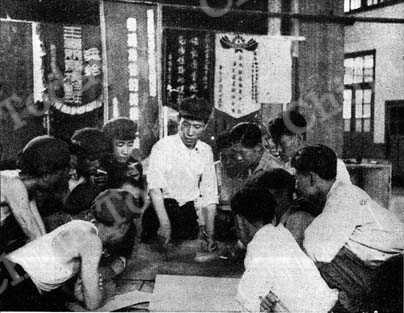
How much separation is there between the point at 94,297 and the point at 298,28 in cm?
250

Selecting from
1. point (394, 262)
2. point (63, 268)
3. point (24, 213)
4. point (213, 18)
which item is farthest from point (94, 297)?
point (213, 18)

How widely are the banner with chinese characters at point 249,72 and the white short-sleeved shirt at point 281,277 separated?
50.1 inches

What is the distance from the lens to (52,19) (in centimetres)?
310

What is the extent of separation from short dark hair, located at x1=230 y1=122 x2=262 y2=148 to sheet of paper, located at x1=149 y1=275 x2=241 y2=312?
1.08 meters

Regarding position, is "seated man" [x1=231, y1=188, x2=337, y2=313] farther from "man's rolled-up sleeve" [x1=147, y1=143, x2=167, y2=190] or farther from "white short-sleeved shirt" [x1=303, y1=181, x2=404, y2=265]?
"man's rolled-up sleeve" [x1=147, y1=143, x2=167, y2=190]

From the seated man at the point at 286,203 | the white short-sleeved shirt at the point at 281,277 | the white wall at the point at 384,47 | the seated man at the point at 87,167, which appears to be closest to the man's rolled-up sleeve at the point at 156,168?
the seated man at the point at 87,167

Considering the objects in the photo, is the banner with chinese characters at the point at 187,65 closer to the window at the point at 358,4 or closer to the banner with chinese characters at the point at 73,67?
the banner with chinese characters at the point at 73,67

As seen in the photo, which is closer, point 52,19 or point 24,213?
point 24,213

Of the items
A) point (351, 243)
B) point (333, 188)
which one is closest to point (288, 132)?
point (333, 188)

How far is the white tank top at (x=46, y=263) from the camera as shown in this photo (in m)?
2.37

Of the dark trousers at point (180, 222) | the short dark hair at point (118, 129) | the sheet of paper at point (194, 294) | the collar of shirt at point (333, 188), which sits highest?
the short dark hair at point (118, 129)

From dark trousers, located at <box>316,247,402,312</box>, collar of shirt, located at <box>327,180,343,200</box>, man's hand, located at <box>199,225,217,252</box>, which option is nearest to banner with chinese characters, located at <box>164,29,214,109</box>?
man's hand, located at <box>199,225,217,252</box>

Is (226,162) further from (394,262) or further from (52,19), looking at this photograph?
(52,19)

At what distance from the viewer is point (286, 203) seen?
121 inches
